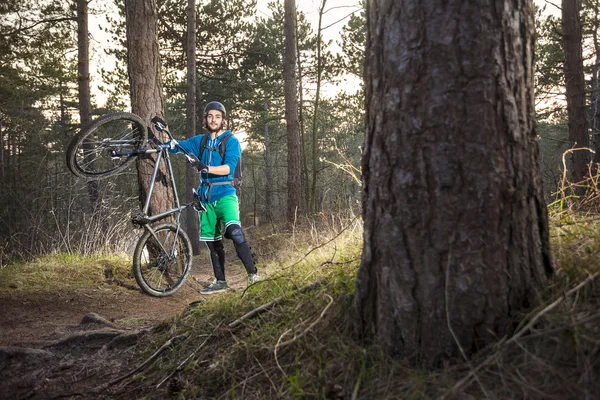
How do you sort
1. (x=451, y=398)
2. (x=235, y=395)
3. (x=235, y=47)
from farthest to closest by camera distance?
(x=235, y=47) < (x=235, y=395) < (x=451, y=398)

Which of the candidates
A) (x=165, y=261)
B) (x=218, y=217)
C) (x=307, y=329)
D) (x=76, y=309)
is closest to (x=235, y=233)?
(x=218, y=217)

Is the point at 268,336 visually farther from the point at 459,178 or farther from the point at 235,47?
the point at 235,47

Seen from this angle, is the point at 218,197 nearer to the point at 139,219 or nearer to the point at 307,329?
the point at 139,219

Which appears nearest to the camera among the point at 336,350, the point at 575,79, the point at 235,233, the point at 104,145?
the point at 336,350

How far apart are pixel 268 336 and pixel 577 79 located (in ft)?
31.7

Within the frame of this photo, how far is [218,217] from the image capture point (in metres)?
5.16

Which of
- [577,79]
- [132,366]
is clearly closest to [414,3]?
[132,366]

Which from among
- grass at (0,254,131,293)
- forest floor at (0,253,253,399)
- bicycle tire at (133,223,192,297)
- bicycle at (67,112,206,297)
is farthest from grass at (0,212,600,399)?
grass at (0,254,131,293)

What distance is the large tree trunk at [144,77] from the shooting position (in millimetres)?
5828

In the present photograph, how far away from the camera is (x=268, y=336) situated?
2.04m

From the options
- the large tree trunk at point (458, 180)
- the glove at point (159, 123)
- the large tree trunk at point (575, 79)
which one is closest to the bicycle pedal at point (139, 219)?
the glove at point (159, 123)

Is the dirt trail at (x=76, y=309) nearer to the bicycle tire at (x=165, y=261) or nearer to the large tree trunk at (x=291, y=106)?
the bicycle tire at (x=165, y=261)

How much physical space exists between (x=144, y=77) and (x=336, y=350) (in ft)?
17.3

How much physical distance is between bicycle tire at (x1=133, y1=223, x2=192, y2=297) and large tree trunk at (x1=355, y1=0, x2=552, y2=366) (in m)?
4.05
